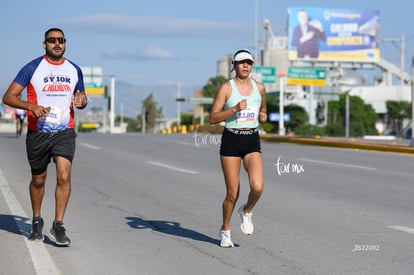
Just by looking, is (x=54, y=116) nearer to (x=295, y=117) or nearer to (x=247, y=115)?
(x=247, y=115)

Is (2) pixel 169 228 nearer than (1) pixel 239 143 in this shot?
No

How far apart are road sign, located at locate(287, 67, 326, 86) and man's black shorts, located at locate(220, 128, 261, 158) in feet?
210

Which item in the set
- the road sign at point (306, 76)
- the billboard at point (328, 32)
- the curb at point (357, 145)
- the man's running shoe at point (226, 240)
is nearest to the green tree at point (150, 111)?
the billboard at point (328, 32)

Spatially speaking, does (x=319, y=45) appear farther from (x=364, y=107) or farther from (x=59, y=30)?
(x=59, y=30)

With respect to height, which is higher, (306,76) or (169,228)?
(306,76)

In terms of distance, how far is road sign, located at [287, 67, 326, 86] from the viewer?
7225 centimetres

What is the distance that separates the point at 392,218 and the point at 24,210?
4538 millimetres

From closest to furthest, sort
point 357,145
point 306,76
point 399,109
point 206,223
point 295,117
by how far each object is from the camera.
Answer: point 206,223
point 357,145
point 306,76
point 295,117
point 399,109

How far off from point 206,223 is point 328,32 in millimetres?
67177

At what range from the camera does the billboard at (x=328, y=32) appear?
75812 millimetres

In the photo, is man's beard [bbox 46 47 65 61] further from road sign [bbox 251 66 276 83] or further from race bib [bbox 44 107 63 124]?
road sign [bbox 251 66 276 83]

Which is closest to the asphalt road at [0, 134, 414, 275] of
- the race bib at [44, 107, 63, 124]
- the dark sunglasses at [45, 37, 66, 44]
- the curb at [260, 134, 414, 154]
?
the race bib at [44, 107, 63, 124]

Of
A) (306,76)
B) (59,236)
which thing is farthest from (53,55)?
(306,76)

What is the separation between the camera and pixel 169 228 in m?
9.99
